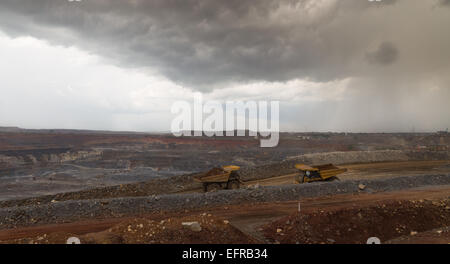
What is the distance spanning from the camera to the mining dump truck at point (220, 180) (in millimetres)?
20281

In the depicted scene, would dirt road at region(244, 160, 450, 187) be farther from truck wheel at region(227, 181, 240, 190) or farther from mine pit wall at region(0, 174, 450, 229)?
mine pit wall at region(0, 174, 450, 229)

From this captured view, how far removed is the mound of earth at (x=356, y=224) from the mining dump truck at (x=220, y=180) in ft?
27.7

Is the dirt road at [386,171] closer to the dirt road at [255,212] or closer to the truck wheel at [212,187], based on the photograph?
the truck wheel at [212,187]

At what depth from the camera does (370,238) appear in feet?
33.7

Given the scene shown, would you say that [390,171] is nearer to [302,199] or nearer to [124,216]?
[302,199]

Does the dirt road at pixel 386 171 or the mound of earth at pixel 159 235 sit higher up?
the mound of earth at pixel 159 235

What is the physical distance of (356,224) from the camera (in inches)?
447

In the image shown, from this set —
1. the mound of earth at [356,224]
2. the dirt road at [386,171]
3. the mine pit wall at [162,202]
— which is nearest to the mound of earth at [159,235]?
the mound of earth at [356,224]

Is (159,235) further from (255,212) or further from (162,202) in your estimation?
(162,202)

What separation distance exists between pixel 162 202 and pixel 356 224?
10.7m

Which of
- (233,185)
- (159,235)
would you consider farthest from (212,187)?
(159,235)

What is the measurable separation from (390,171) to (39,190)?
1420 inches

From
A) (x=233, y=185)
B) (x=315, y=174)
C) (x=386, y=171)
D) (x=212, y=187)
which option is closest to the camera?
(x=233, y=185)
